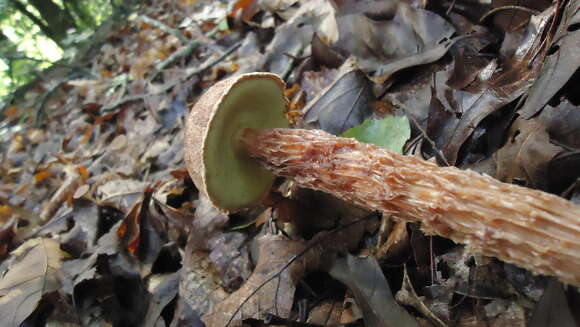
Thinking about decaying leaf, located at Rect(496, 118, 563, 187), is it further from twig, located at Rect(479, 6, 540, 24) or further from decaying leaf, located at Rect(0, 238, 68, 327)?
decaying leaf, located at Rect(0, 238, 68, 327)

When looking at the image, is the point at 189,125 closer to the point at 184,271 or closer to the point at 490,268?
the point at 184,271

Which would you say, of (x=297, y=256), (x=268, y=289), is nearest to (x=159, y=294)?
(x=268, y=289)

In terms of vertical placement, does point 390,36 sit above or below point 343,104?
above

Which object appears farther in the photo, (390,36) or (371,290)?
(390,36)

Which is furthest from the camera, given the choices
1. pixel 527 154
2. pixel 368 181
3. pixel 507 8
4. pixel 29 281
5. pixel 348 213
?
pixel 29 281

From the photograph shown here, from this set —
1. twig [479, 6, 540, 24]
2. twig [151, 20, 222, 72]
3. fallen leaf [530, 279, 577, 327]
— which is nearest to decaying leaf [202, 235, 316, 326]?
fallen leaf [530, 279, 577, 327]

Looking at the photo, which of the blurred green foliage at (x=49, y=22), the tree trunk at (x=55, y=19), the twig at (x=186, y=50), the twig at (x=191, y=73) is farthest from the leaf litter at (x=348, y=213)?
the tree trunk at (x=55, y=19)

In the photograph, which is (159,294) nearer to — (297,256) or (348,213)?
(297,256)

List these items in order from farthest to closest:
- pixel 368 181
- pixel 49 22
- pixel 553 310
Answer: pixel 49 22, pixel 368 181, pixel 553 310
